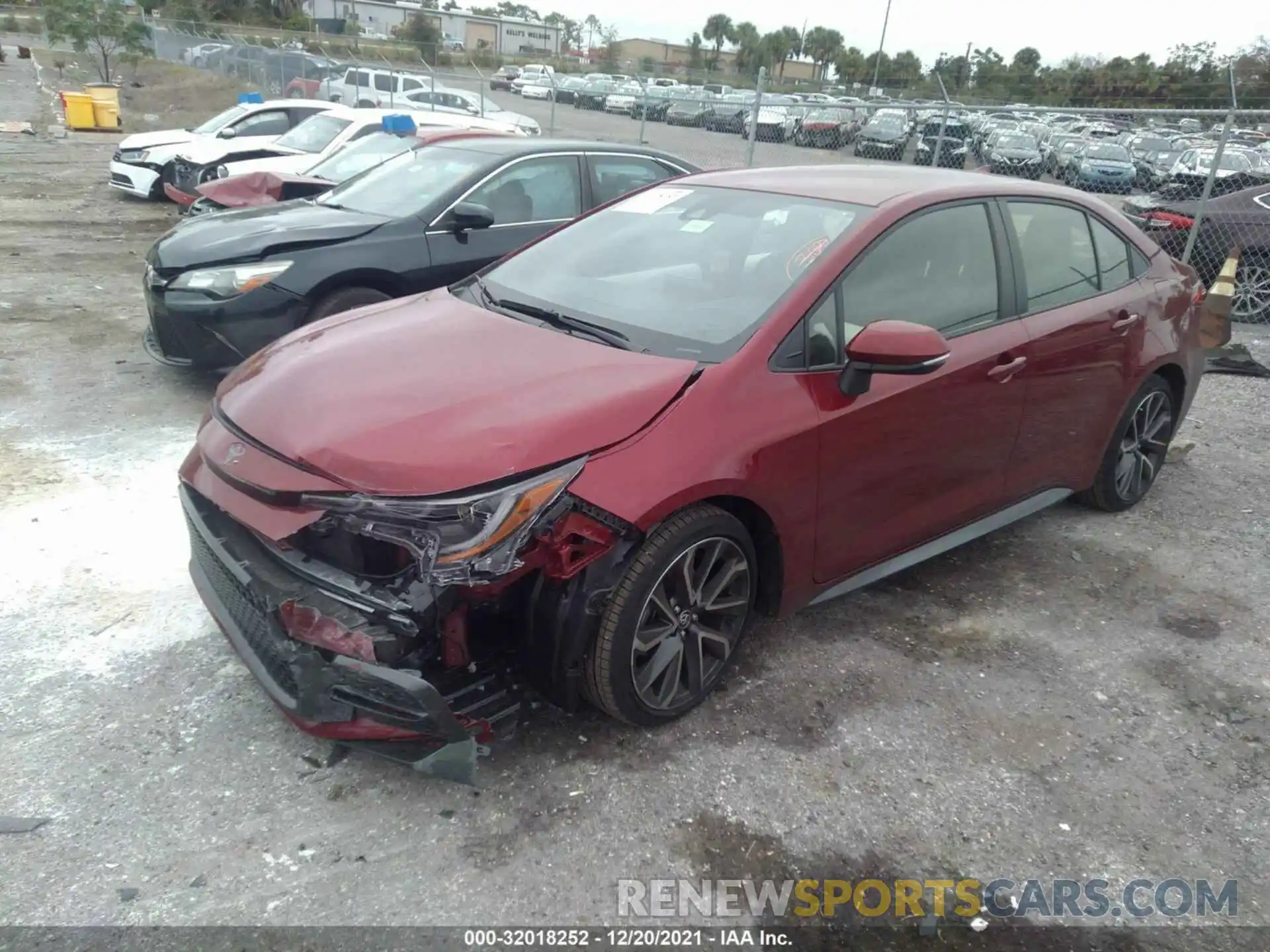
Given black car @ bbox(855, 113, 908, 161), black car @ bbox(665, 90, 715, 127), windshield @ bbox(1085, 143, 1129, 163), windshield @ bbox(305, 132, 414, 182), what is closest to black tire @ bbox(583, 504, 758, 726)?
windshield @ bbox(305, 132, 414, 182)

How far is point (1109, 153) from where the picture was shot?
19.0 metres

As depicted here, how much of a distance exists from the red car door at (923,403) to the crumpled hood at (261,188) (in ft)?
19.8

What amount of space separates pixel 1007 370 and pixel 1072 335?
0.54 metres

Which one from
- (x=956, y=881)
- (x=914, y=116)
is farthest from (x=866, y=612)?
(x=914, y=116)

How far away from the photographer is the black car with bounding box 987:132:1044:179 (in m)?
17.9

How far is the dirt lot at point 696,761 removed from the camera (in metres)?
2.44

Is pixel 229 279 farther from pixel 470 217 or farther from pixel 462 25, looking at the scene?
pixel 462 25

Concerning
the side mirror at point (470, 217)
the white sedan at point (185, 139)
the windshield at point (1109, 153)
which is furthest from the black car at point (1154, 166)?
the side mirror at point (470, 217)

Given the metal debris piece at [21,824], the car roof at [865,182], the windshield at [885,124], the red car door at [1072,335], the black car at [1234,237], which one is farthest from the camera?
the windshield at [885,124]

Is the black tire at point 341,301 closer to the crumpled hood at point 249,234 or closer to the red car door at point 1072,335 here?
the crumpled hood at point 249,234

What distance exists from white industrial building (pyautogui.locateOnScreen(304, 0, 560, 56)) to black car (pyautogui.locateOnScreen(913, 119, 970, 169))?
1932 inches

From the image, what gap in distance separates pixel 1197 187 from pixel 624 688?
14720mm

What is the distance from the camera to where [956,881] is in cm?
255

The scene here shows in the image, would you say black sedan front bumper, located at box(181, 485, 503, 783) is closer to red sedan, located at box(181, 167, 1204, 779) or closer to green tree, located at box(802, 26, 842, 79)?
red sedan, located at box(181, 167, 1204, 779)
